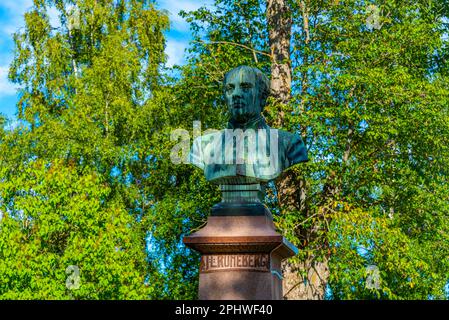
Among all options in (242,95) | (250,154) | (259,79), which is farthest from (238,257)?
(259,79)

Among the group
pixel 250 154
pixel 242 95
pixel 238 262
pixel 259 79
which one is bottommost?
pixel 238 262

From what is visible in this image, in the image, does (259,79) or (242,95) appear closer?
(242,95)

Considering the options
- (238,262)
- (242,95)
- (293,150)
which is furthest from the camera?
(293,150)

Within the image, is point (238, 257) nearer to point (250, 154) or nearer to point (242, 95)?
point (250, 154)

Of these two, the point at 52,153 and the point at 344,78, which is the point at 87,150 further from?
the point at 344,78

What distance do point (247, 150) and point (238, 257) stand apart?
1.19 m

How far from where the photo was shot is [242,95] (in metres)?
7.62

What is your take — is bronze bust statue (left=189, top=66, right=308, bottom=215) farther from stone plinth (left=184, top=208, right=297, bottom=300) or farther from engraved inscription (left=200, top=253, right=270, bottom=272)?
engraved inscription (left=200, top=253, right=270, bottom=272)

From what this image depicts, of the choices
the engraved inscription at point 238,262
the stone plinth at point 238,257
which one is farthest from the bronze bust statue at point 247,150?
the engraved inscription at point 238,262

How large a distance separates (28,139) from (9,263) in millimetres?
5782

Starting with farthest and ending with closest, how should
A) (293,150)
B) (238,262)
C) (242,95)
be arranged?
(293,150) → (242,95) → (238,262)

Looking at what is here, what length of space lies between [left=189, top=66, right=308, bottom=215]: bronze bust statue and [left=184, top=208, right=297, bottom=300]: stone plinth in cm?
24

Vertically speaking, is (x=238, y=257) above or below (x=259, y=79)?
below

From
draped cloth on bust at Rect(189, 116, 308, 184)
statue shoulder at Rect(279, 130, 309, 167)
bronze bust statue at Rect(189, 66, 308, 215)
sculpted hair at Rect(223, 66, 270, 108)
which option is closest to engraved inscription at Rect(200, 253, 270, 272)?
bronze bust statue at Rect(189, 66, 308, 215)
